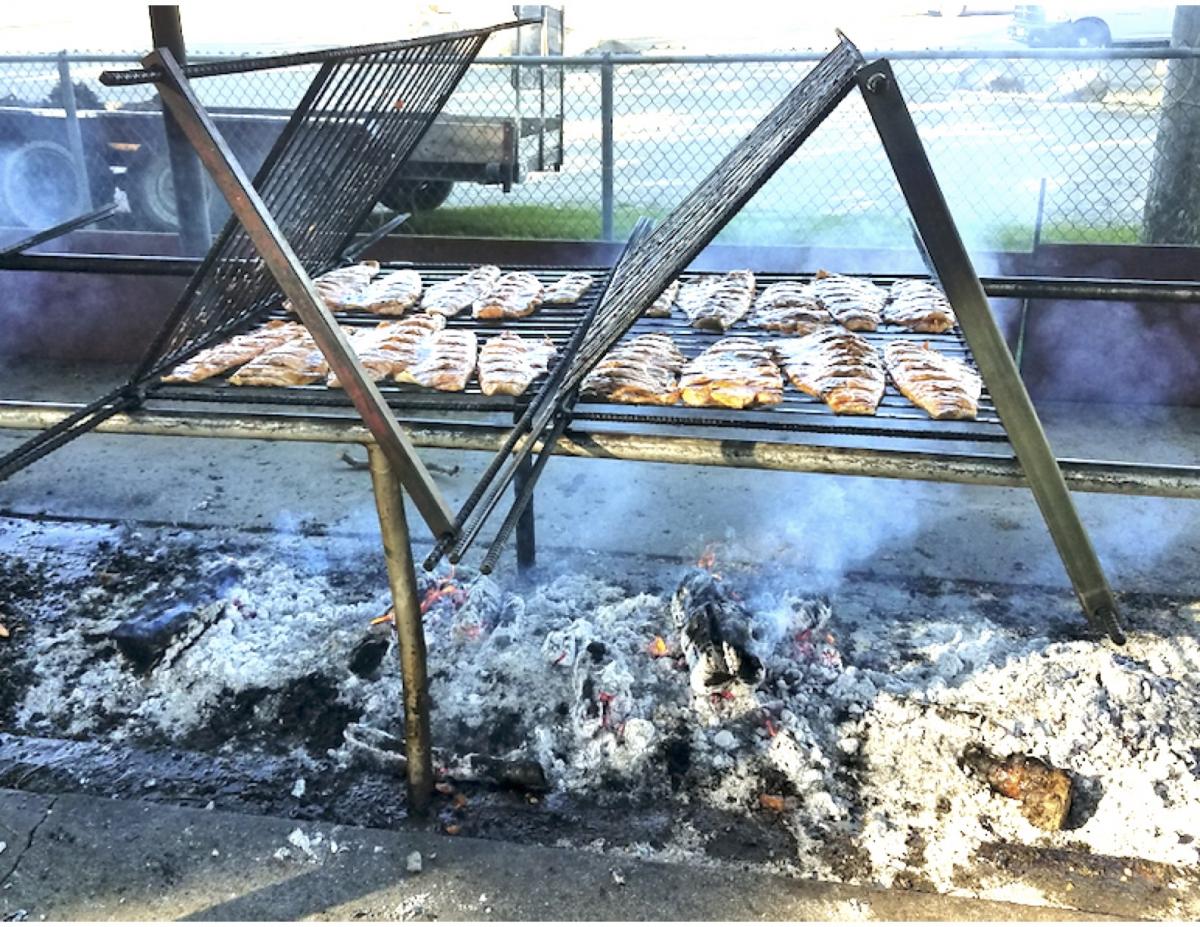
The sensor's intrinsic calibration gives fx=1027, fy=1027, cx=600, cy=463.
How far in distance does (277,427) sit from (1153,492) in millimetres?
2720

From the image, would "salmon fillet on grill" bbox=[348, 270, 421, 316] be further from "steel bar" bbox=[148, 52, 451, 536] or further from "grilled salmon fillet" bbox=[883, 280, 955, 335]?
"grilled salmon fillet" bbox=[883, 280, 955, 335]

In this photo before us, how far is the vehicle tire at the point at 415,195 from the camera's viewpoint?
32.3 feet

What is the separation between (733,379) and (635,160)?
11.3m

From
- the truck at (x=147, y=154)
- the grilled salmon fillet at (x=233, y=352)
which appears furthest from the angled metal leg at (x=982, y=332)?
the truck at (x=147, y=154)

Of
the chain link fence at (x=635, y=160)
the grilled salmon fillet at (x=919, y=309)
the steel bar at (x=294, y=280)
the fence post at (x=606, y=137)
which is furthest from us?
the chain link fence at (x=635, y=160)

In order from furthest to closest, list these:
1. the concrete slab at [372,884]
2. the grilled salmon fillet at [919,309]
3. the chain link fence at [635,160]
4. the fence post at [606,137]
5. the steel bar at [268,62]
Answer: the chain link fence at [635,160]
the fence post at [606,137]
the grilled salmon fillet at [919,309]
the concrete slab at [372,884]
the steel bar at [268,62]

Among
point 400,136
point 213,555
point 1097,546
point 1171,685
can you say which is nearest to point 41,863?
point 213,555

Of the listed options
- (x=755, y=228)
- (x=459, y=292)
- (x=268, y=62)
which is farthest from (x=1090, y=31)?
(x=268, y=62)

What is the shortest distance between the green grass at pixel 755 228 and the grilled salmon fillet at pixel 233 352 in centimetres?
454

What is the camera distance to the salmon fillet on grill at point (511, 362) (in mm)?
3506

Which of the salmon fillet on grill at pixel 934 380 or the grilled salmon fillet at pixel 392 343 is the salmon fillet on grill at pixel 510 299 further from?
the salmon fillet on grill at pixel 934 380

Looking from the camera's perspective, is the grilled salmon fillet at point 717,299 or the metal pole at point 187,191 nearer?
the grilled salmon fillet at point 717,299

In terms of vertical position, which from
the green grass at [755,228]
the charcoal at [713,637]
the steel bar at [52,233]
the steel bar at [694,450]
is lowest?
the charcoal at [713,637]

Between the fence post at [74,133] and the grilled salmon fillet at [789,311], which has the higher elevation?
the fence post at [74,133]
